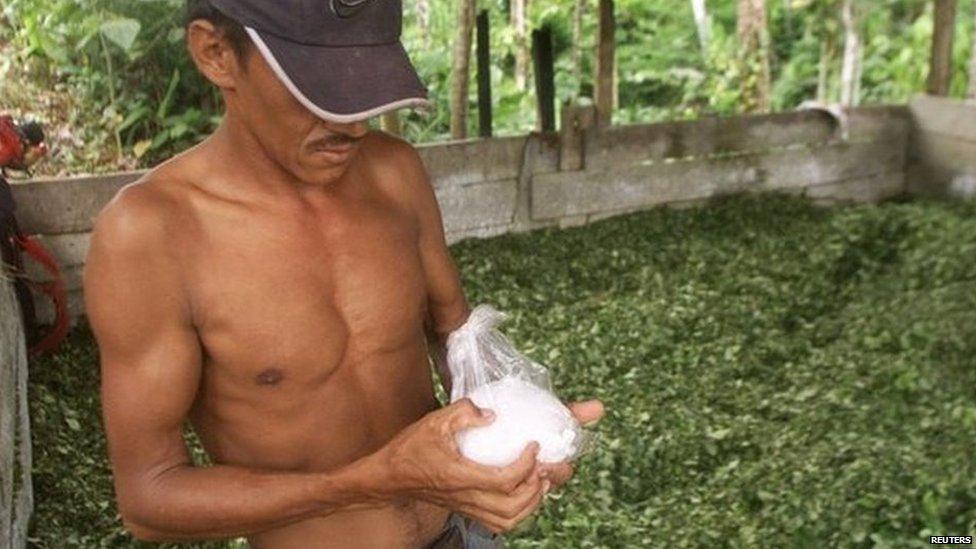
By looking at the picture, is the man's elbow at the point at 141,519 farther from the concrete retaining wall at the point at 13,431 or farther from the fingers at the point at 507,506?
the concrete retaining wall at the point at 13,431

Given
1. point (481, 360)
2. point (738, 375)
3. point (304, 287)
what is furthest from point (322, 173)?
point (738, 375)

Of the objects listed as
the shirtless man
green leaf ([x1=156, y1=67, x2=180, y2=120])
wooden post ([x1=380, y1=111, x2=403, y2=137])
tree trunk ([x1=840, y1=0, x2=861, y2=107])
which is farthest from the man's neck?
tree trunk ([x1=840, y1=0, x2=861, y2=107])

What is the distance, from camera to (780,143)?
6.98 metres

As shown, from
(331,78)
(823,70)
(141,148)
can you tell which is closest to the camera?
(331,78)

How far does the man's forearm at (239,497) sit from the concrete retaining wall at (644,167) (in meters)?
3.71

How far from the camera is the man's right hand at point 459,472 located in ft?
4.70

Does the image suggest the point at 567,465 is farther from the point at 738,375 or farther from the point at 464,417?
the point at 738,375

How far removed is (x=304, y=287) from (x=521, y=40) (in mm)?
5450

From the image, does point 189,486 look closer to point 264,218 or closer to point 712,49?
point 264,218

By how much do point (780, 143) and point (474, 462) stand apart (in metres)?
6.01

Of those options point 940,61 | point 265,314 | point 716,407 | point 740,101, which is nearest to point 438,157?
point 716,407

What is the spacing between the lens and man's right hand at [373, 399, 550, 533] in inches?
56.4

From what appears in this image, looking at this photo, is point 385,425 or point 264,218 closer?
point 264,218

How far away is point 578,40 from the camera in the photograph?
23.8ft
